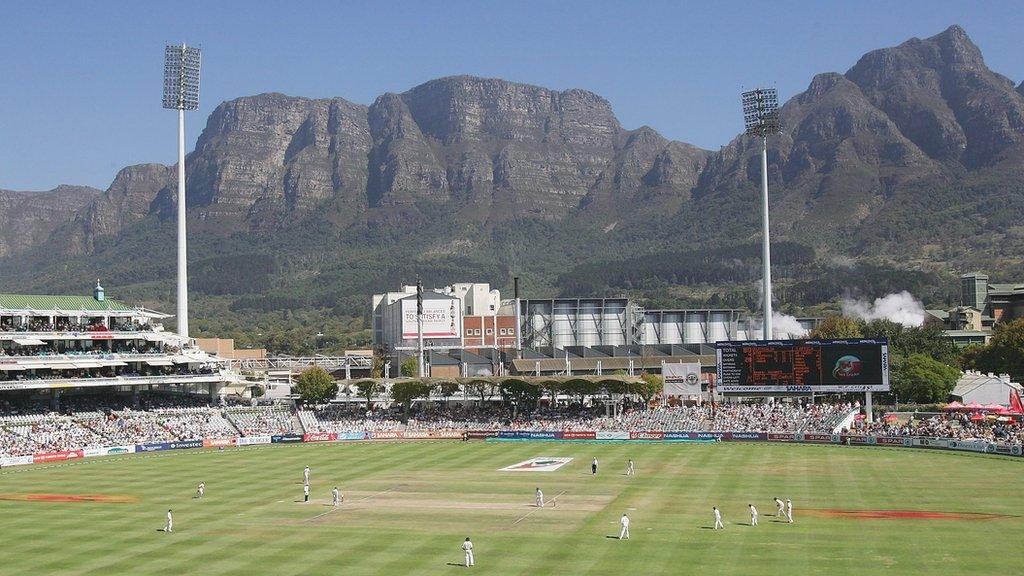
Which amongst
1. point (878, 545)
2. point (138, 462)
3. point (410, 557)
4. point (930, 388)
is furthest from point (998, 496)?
point (138, 462)

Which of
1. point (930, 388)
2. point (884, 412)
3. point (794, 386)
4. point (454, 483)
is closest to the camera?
point (454, 483)

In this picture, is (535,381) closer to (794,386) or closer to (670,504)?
(794,386)

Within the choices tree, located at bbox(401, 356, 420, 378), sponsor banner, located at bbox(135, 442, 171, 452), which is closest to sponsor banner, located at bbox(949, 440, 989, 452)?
sponsor banner, located at bbox(135, 442, 171, 452)

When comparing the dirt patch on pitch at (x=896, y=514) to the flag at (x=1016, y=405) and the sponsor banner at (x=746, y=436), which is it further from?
the flag at (x=1016, y=405)

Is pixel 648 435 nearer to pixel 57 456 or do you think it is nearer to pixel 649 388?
pixel 649 388

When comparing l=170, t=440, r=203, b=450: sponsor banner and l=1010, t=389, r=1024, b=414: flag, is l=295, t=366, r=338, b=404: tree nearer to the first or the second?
l=170, t=440, r=203, b=450: sponsor banner

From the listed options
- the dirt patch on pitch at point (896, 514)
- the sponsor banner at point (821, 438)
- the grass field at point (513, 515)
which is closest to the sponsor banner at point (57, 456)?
the grass field at point (513, 515)
